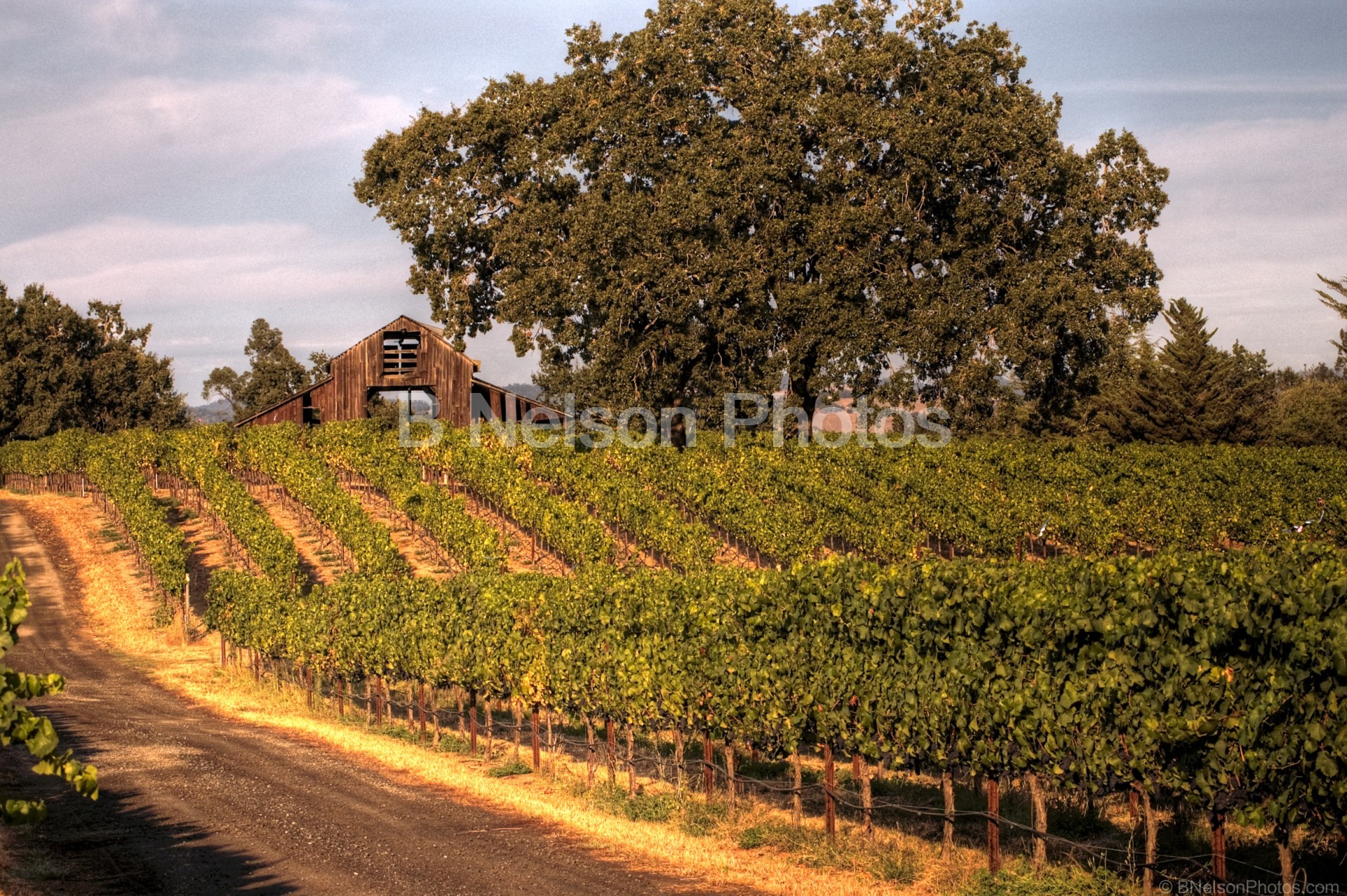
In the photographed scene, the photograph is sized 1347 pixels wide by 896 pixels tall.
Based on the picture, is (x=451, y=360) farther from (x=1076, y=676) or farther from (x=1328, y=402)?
(x=1328, y=402)

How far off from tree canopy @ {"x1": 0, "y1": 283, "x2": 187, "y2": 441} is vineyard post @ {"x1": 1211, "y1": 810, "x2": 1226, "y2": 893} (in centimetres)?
7763

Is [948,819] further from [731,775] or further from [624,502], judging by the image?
[624,502]

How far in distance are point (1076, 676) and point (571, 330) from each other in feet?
125

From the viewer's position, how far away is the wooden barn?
174 ft

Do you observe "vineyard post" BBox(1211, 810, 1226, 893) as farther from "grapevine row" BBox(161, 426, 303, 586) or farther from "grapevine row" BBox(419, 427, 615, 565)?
"grapevine row" BBox(161, 426, 303, 586)

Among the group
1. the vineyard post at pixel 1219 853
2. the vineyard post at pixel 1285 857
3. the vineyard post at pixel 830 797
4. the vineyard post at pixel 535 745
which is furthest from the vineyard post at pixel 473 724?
the vineyard post at pixel 1285 857

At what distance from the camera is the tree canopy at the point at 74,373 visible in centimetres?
7350

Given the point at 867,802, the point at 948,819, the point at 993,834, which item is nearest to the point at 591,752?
the point at 867,802

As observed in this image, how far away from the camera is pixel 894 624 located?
1338 centimetres

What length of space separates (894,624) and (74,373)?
76206 millimetres

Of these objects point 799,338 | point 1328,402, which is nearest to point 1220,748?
point 799,338

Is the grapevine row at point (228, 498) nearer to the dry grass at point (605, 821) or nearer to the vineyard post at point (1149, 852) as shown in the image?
the dry grass at point (605, 821)

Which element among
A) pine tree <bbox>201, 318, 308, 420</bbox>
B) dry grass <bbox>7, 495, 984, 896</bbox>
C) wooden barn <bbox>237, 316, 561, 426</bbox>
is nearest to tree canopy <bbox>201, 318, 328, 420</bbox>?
pine tree <bbox>201, 318, 308, 420</bbox>

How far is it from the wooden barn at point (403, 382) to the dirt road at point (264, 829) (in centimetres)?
3064
